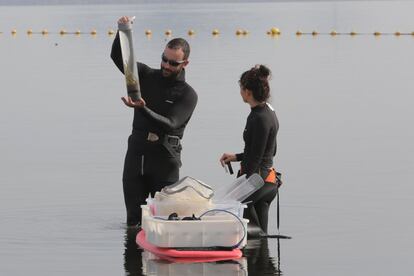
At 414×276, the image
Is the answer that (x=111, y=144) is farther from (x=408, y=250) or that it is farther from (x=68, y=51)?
(x=68, y=51)

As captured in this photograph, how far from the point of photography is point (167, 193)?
11672mm

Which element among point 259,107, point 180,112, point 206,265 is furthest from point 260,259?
point 180,112

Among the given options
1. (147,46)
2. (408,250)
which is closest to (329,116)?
(408,250)

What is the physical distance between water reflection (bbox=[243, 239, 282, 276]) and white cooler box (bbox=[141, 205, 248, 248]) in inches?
17.0

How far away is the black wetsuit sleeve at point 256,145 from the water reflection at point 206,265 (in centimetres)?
80

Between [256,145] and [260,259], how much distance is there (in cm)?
106

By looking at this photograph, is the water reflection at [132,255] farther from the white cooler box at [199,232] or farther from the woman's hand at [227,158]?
the woman's hand at [227,158]

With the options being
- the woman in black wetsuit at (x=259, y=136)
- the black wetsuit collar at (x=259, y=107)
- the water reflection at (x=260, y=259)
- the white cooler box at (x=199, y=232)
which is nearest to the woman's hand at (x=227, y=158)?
the woman in black wetsuit at (x=259, y=136)

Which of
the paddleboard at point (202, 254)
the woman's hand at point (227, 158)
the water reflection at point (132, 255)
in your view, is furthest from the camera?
the woman's hand at point (227, 158)

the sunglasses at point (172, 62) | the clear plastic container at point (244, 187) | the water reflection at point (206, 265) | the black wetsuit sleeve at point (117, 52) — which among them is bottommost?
the water reflection at point (206, 265)

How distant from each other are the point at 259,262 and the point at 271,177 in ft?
2.50

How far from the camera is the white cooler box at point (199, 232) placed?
11312 mm

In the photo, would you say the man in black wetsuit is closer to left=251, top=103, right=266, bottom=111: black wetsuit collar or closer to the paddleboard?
left=251, top=103, right=266, bottom=111: black wetsuit collar

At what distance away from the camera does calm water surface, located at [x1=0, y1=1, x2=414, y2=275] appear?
12492 mm
